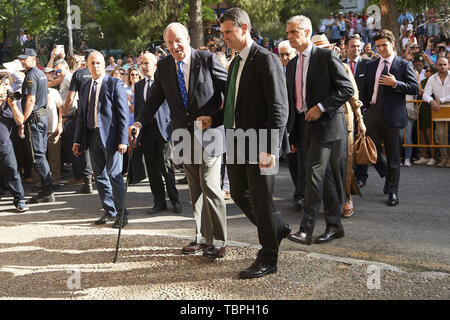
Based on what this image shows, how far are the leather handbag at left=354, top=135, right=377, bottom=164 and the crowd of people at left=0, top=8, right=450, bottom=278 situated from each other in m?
0.15

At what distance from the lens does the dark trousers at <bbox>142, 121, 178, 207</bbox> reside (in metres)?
7.81

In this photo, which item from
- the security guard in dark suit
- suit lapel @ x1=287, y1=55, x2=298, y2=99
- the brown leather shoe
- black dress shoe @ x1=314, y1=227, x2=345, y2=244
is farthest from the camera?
the security guard in dark suit

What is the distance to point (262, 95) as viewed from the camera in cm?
476

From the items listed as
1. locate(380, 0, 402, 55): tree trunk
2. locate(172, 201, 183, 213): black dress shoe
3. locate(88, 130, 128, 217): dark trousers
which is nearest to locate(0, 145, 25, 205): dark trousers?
locate(88, 130, 128, 217): dark trousers

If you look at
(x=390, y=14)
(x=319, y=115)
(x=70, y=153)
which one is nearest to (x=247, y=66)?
(x=319, y=115)

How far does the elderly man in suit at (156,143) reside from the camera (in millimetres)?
7758

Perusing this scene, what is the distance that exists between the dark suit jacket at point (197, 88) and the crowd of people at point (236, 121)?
0.03 feet

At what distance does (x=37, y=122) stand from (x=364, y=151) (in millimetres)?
4877

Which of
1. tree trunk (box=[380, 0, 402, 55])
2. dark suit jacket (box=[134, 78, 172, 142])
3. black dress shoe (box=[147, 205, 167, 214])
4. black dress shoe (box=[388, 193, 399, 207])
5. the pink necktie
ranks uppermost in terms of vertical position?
tree trunk (box=[380, 0, 402, 55])

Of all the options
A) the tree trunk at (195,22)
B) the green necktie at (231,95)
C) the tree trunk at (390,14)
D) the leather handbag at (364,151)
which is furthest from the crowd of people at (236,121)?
the tree trunk at (195,22)

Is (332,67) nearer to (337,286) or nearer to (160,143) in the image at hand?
(337,286)

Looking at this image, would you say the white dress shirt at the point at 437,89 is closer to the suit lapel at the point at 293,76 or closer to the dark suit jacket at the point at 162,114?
the suit lapel at the point at 293,76

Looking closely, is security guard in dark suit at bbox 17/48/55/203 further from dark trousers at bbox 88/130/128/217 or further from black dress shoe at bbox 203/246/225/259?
black dress shoe at bbox 203/246/225/259

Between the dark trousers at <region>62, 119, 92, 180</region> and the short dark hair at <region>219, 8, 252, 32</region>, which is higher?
the short dark hair at <region>219, 8, 252, 32</region>
